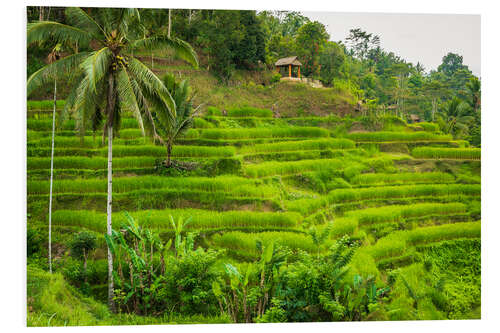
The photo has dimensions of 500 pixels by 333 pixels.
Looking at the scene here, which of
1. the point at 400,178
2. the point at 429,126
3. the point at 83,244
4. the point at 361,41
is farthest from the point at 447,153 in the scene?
the point at 83,244

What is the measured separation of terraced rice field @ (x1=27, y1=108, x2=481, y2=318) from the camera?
5160 millimetres

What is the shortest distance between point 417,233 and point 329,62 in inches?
142

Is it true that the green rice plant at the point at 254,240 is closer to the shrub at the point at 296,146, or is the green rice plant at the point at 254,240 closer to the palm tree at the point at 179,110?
the palm tree at the point at 179,110

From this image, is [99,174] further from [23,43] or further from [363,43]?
[363,43]

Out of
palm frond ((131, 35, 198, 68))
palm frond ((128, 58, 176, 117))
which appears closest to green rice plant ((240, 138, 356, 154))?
palm frond ((128, 58, 176, 117))

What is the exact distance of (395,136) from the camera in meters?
7.36

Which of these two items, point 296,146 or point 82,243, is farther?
point 296,146

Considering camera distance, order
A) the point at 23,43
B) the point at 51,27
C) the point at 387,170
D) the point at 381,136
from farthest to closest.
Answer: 1. the point at 381,136
2. the point at 387,170
3. the point at 23,43
4. the point at 51,27

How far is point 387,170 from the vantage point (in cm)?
658

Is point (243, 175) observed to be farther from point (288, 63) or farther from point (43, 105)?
point (43, 105)

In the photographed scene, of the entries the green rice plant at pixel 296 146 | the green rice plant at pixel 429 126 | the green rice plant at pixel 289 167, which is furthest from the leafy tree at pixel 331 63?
the green rice plant at pixel 429 126

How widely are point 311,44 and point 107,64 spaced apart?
13.3ft

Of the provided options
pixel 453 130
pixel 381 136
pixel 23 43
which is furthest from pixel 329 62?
pixel 23 43

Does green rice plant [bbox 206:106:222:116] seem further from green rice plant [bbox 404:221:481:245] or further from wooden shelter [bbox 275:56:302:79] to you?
green rice plant [bbox 404:221:481:245]
